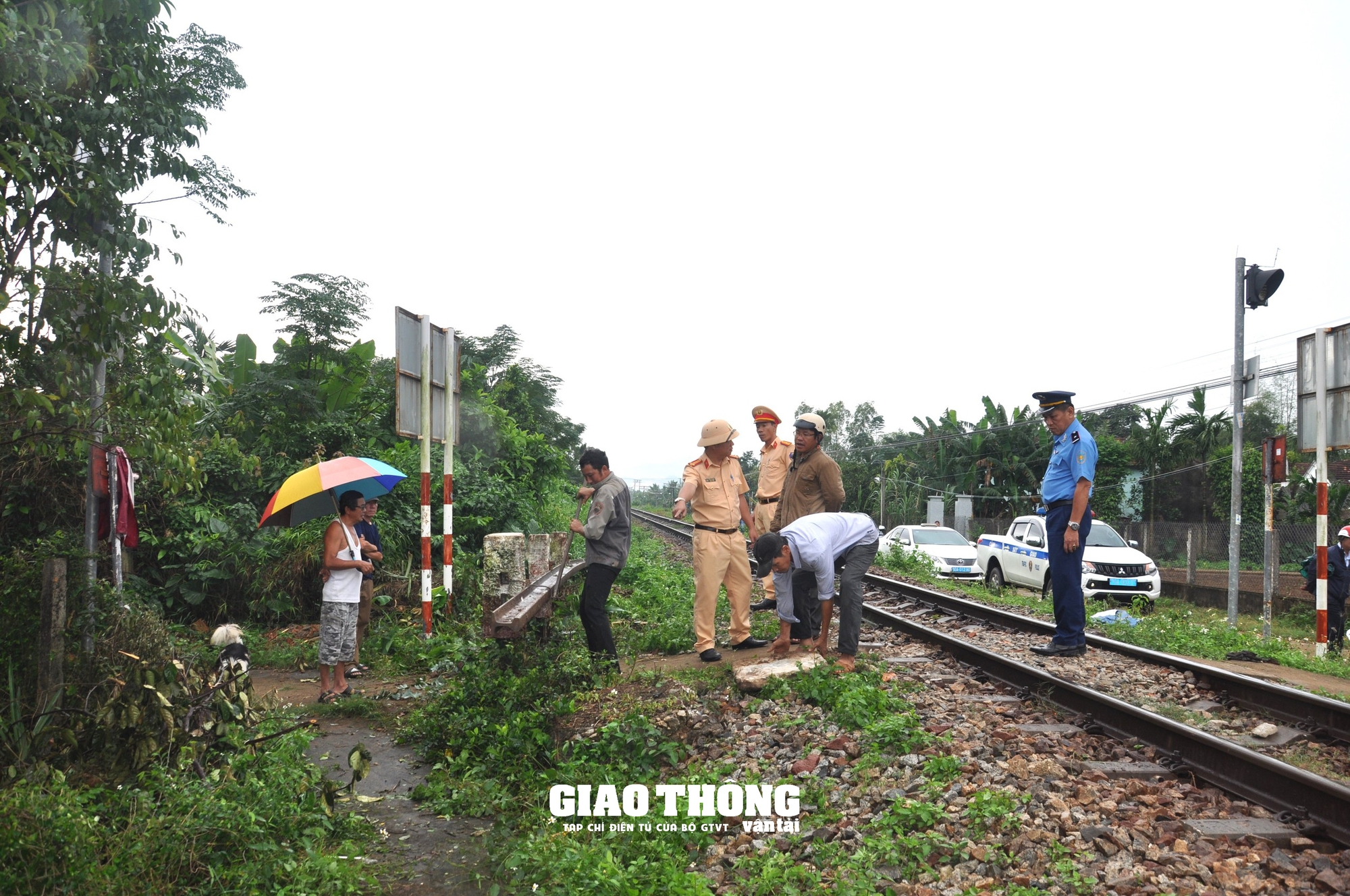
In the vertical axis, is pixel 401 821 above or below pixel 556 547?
below

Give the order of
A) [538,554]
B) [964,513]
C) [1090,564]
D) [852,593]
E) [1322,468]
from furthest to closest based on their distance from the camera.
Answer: [964,513]
[1090,564]
[538,554]
[1322,468]
[852,593]

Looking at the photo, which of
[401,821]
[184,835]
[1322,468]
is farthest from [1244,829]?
[1322,468]

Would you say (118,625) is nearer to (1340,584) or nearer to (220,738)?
(220,738)

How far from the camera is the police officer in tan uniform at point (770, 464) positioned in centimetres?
862

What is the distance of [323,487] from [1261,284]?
462 inches

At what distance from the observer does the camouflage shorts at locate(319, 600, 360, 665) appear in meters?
6.89

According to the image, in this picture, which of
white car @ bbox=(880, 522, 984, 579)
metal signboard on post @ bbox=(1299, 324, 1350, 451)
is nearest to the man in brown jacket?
metal signboard on post @ bbox=(1299, 324, 1350, 451)

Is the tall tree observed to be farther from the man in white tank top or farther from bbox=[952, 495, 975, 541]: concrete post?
bbox=[952, 495, 975, 541]: concrete post

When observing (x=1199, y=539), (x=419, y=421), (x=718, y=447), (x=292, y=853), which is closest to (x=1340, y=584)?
(x=718, y=447)

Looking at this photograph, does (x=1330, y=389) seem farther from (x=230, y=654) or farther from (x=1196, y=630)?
(x=230, y=654)

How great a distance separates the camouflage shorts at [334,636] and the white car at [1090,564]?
10.7 m

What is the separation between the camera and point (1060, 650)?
7.30 m

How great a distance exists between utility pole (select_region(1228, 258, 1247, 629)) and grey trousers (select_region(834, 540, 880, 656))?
25.9ft

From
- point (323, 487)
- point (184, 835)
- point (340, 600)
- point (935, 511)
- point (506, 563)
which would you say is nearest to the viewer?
point (184, 835)
